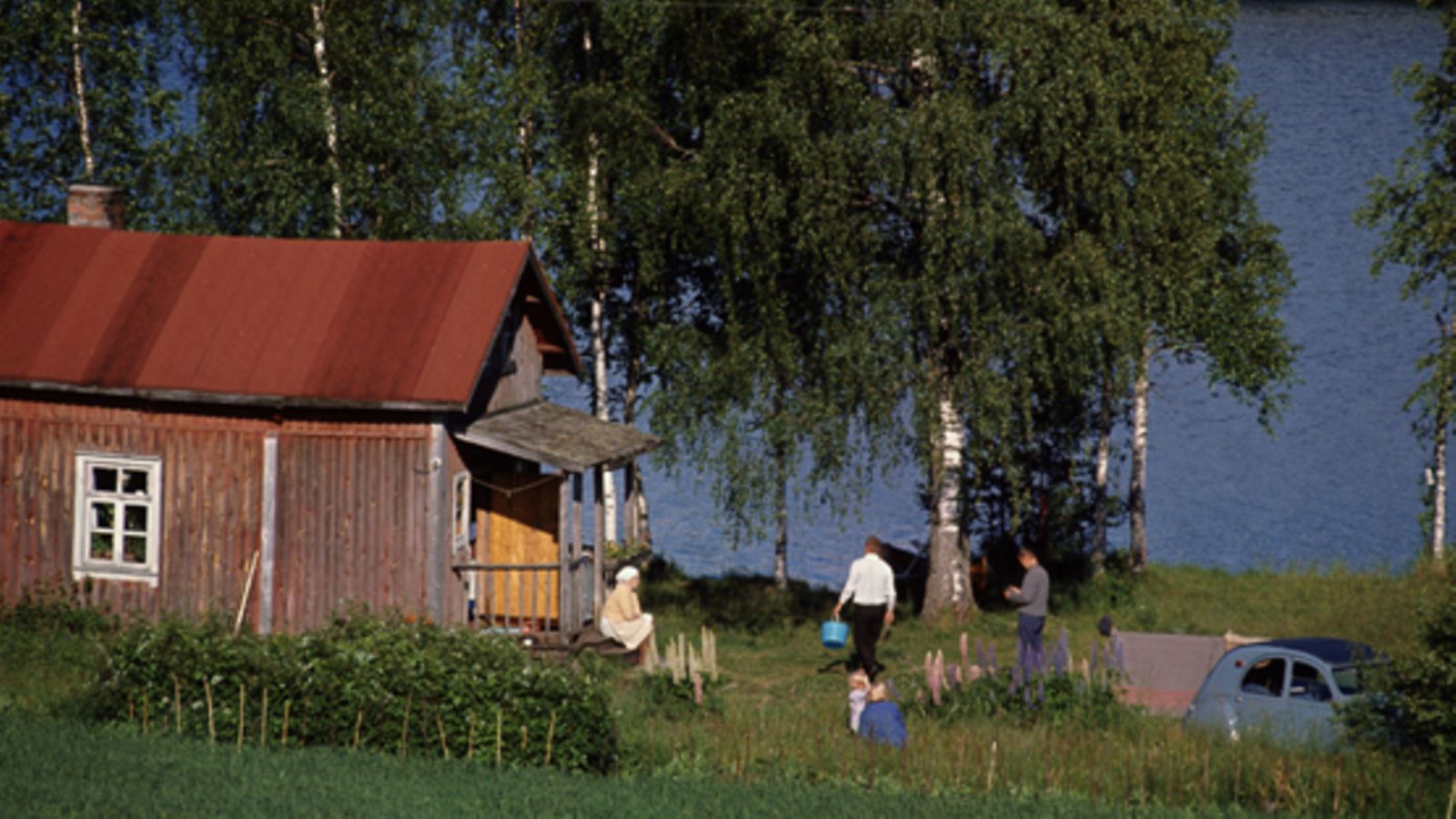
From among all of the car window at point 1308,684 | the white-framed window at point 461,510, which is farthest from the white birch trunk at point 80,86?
the car window at point 1308,684

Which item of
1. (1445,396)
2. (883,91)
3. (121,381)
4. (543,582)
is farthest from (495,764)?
(1445,396)

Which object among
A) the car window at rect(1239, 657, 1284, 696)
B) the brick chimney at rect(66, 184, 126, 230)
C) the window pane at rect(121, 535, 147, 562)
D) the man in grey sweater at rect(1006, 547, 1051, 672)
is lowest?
the car window at rect(1239, 657, 1284, 696)

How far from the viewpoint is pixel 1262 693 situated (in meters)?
16.6

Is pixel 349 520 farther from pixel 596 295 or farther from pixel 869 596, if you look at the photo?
pixel 596 295

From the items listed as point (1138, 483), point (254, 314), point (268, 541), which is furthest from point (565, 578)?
point (1138, 483)

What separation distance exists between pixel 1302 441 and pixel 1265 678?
2943 cm

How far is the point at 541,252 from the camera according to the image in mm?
30078

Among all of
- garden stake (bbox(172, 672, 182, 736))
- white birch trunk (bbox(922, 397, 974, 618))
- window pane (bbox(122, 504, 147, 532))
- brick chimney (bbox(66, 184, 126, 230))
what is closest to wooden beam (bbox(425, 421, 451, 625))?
window pane (bbox(122, 504, 147, 532))

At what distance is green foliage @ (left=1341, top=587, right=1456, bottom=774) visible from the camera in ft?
45.2

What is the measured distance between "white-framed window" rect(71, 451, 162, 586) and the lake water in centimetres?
1085

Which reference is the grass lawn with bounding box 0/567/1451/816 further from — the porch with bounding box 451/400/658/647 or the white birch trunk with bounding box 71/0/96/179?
the white birch trunk with bounding box 71/0/96/179

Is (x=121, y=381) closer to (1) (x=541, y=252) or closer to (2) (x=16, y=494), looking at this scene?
(2) (x=16, y=494)

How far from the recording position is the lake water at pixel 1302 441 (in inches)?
1532

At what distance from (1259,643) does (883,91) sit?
12594mm
